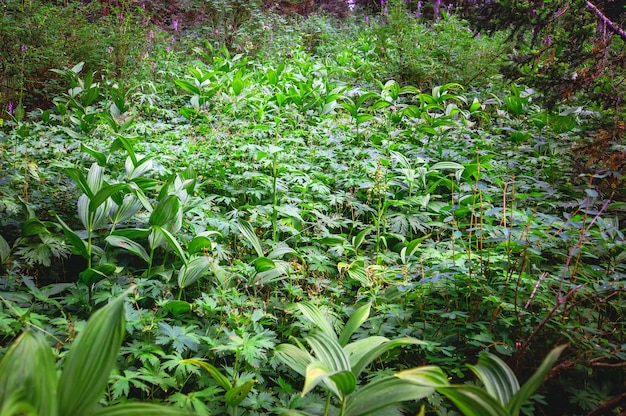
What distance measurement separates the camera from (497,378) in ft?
4.04

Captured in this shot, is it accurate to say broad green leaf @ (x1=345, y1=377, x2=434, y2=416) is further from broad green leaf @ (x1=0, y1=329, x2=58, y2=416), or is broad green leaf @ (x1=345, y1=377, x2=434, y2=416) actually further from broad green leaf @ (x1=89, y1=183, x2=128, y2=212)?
broad green leaf @ (x1=89, y1=183, x2=128, y2=212)

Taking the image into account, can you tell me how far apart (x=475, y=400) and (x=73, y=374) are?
1004 millimetres

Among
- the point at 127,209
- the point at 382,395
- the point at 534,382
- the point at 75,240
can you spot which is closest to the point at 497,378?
the point at 534,382

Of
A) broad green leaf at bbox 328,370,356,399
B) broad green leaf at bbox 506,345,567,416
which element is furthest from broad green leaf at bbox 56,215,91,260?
broad green leaf at bbox 506,345,567,416

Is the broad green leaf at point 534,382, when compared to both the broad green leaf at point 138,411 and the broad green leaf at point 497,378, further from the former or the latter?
the broad green leaf at point 138,411

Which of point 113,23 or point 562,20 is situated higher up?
point 562,20

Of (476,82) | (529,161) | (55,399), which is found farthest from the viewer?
(476,82)

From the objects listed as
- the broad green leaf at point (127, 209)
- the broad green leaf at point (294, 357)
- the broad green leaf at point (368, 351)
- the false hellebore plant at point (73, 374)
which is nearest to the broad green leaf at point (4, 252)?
the broad green leaf at point (127, 209)

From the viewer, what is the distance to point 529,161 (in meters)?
3.60

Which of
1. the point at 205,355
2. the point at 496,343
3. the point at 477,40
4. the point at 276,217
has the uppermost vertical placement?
the point at 477,40

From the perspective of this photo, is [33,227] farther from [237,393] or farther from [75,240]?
[237,393]

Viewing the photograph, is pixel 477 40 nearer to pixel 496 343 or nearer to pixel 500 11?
pixel 500 11

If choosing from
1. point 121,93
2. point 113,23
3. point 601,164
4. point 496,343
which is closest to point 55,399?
point 496,343

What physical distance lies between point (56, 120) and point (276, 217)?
306 centimetres
